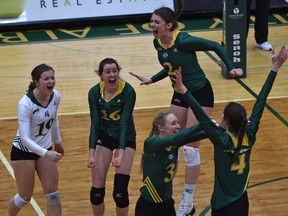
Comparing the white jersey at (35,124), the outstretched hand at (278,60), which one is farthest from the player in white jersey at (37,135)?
the outstretched hand at (278,60)

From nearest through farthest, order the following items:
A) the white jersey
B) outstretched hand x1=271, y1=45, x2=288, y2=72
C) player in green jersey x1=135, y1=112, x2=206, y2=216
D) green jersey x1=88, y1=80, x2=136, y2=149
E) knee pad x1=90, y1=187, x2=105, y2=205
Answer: outstretched hand x1=271, y1=45, x2=288, y2=72 → player in green jersey x1=135, y1=112, x2=206, y2=216 → the white jersey → green jersey x1=88, y1=80, x2=136, y2=149 → knee pad x1=90, y1=187, x2=105, y2=205

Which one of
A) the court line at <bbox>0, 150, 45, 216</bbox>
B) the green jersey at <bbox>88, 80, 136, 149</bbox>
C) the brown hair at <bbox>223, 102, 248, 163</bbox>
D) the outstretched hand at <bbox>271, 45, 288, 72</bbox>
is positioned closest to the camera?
the brown hair at <bbox>223, 102, 248, 163</bbox>

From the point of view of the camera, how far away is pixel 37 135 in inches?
275

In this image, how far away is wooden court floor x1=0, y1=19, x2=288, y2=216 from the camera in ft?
26.6

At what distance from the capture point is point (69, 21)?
47.3 ft

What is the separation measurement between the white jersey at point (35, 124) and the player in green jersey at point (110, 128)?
38 cm

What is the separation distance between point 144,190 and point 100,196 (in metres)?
0.86

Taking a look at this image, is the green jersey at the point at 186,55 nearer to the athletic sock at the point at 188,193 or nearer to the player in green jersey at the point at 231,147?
the athletic sock at the point at 188,193

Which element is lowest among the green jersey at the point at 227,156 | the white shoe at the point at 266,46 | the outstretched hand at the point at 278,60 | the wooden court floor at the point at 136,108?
the white shoe at the point at 266,46

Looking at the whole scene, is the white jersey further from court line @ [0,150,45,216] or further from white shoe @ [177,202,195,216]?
white shoe @ [177,202,195,216]

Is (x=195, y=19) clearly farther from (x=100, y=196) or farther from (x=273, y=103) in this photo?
(x=100, y=196)

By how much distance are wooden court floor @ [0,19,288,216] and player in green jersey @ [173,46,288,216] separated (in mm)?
1825

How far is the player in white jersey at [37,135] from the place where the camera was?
687cm

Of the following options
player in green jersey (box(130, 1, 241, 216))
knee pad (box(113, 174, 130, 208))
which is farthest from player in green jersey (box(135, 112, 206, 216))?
player in green jersey (box(130, 1, 241, 216))
